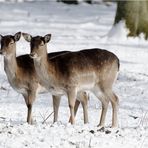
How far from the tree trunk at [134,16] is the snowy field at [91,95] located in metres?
0.24

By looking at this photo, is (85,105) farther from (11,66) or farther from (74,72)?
(11,66)

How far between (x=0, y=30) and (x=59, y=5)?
13.9m

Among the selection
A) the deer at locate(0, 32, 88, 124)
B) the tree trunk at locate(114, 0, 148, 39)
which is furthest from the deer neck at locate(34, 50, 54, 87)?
the tree trunk at locate(114, 0, 148, 39)

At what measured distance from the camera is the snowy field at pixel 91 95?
8008 mm

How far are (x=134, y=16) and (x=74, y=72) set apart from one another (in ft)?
40.7

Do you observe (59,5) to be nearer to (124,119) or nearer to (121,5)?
(121,5)

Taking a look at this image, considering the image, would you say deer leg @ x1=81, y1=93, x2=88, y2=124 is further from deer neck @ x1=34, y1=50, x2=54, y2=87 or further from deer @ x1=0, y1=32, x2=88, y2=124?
deer neck @ x1=34, y1=50, x2=54, y2=87

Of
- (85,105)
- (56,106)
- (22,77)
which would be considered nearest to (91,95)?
(85,105)

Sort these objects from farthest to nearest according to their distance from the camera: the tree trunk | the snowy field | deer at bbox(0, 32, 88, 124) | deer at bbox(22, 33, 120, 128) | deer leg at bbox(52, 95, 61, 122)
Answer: the tree trunk
deer leg at bbox(52, 95, 61, 122)
deer at bbox(0, 32, 88, 124)
deer at bbox(22, 33, 120, 128)
the snowy field

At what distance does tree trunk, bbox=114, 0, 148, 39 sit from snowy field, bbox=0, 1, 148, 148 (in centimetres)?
24

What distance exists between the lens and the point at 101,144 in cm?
790

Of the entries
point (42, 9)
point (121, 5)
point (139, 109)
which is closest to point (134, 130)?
point (139, 109)

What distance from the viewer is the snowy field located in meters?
8.01

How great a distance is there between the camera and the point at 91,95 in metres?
13.2
